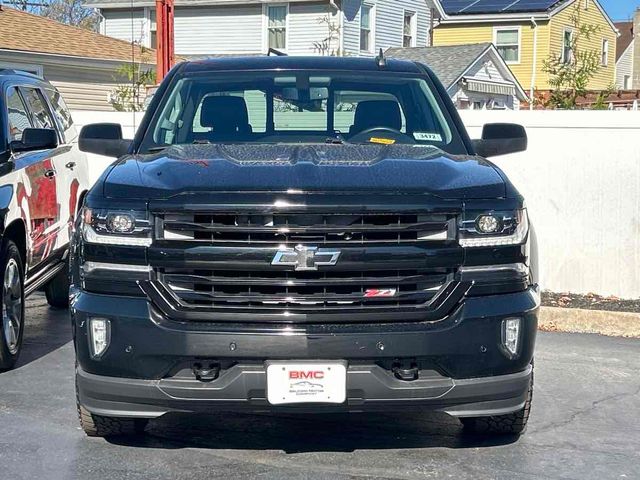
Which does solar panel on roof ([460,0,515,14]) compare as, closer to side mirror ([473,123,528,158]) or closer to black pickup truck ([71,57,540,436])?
side mirror ([473,123,528,158])

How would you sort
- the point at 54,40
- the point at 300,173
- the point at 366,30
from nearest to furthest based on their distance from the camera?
1. the point at 300,173
2. the point at 54,40
3. the point at 366,30

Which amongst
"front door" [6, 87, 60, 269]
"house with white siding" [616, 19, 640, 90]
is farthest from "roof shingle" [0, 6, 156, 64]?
"house with white siding" [616, 19, 640, 90]

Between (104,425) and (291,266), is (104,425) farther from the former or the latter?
(291,266)

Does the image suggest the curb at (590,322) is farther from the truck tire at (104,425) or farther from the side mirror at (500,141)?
the truck tire at (104,425)

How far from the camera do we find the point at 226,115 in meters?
5.77

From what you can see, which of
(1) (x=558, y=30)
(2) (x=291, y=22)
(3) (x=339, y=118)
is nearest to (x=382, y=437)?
(3) (x=339, y=118)

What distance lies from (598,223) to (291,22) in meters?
23.1

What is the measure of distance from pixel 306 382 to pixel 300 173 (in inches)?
34.3

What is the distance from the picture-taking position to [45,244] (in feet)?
24.4

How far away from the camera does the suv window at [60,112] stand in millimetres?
8422

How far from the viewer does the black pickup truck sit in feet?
13.8

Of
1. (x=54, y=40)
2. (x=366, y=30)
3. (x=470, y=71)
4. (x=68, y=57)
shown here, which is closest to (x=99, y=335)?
(x=68, y=57)

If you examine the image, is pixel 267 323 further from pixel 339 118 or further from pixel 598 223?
pixel 598 223

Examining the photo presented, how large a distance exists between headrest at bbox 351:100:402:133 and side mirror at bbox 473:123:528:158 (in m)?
0.46
